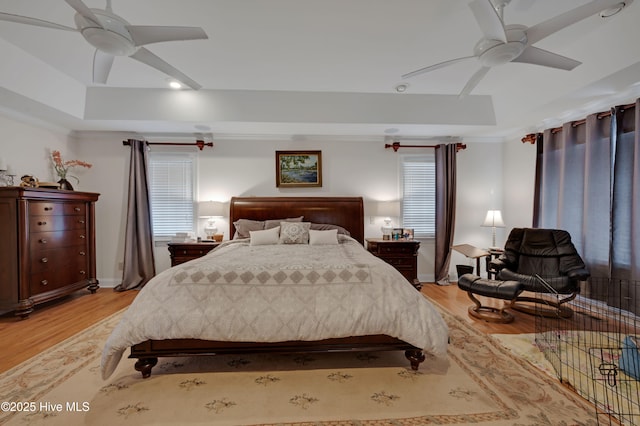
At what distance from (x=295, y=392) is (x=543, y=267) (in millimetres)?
3540

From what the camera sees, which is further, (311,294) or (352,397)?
(311,294)

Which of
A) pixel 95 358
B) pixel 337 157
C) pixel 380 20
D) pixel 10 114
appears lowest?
pixel 95 358

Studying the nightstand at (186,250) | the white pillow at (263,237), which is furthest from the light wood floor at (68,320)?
the white pillow at (263,237)

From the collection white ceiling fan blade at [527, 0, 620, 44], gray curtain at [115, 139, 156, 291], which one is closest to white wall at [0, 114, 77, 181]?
gray curtain at [115, 139, 156, 291]

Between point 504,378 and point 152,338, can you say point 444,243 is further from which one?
point 152,338

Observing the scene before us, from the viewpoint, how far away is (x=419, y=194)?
491cm

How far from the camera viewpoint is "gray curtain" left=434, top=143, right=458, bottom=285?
4680mm

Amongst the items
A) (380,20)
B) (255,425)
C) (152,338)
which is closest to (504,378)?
(255,425)

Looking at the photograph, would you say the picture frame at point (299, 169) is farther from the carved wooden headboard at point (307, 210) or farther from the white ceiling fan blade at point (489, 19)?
the white ceiling fan blade at point (489, 19)

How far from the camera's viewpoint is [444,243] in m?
4.71

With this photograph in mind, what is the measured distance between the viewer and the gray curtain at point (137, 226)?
4.36 metres

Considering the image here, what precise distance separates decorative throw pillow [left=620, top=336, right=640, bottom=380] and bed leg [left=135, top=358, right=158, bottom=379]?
3429 millimetres

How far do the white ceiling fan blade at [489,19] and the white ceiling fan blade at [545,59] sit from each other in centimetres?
47

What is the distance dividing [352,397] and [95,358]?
222 centimetres
